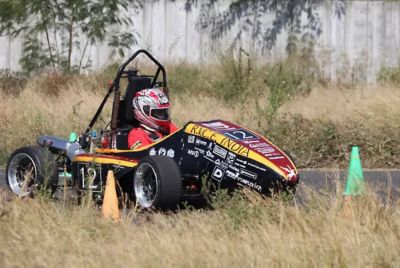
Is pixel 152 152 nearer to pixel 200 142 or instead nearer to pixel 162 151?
pixel 162 151

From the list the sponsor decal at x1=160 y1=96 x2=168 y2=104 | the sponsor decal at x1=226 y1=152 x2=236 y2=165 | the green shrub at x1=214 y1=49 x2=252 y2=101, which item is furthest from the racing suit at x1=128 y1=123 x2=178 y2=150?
the green shrub at x1=214 y1=49 x2=252 y2=101

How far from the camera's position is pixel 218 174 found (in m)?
9.88

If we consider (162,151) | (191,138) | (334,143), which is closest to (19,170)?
(162,151)

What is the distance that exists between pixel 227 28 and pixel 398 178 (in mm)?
9317

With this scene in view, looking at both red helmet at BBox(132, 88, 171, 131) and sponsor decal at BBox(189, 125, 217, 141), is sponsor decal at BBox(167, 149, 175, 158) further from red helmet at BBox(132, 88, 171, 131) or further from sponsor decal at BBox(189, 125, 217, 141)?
red helmet at BBox(132, 88, 171, 131)

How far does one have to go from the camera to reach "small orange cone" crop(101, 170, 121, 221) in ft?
28.6

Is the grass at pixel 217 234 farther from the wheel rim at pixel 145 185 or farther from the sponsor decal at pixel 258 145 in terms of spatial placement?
the sponsor decal at pixel 258 145

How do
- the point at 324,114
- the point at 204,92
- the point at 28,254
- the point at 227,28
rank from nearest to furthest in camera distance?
1. the point at 28,254
2. the point at 324,114
3. the point at 204,92
4. the point at 227,28

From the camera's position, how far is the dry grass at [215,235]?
23.2 ft

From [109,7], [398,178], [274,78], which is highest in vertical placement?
[109,7]

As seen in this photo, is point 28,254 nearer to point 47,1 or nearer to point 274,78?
point 274,78

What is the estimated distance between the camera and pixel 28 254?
728cm

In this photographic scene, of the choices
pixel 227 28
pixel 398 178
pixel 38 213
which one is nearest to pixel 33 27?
pixel 227 28

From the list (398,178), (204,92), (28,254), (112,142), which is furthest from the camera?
(204,92)
